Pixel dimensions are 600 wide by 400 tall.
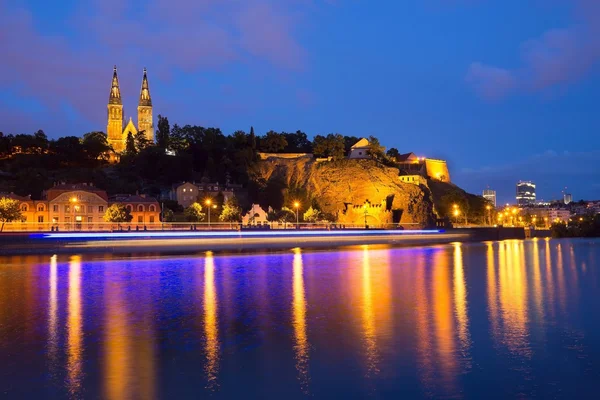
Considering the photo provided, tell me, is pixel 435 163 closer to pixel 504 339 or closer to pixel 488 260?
pixel 488 260

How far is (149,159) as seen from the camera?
84625 millimetres

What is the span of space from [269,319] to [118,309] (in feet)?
20.4

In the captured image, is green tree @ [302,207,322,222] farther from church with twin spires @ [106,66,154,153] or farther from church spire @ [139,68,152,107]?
church spire @ [139,68,152,107]

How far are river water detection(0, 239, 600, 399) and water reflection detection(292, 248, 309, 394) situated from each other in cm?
5

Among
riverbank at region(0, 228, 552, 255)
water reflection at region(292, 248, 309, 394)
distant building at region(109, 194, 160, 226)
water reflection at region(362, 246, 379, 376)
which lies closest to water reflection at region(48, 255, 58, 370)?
water reflection at region(292, 248, 309, 394)

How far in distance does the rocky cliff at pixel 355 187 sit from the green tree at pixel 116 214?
26.3 metres

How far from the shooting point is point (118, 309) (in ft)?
67.3

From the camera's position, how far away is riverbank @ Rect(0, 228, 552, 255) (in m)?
44.1

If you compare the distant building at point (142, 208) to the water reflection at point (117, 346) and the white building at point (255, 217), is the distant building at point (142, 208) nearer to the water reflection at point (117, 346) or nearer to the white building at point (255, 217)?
the white building at point (255, 217)

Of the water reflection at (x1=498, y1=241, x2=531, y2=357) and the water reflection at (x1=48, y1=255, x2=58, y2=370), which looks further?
the water reflection at (x1=498, y1=241, x2=531, y2=357)

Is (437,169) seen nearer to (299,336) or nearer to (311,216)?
(311,216)

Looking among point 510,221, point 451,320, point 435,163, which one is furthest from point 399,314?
point 510,221

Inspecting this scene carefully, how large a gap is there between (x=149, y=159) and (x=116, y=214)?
88.3 feet

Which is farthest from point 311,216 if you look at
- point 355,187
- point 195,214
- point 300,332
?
point 300,332
